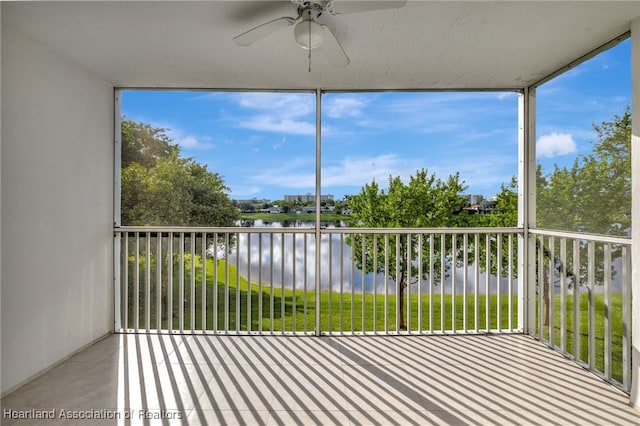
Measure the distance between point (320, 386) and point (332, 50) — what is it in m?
2.14

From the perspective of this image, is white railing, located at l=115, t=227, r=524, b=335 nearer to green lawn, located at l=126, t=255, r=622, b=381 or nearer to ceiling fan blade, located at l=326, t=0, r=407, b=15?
green lawn, located at l=126, t=255, r=622, b=381

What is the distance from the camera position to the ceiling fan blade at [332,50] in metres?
1.84

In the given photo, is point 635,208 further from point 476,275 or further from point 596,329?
point 476,275

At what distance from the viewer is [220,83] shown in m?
3.03

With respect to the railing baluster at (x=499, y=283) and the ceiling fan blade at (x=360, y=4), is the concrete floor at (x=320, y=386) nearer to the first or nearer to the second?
the railing baluster at (x=499, y=283)

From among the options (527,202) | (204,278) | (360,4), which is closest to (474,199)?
(527,202)

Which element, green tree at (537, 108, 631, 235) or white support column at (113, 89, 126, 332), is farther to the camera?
white support column at (113, 89, 126, 332)

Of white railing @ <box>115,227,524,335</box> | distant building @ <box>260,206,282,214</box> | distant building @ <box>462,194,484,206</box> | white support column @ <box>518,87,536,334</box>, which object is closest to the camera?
white support column @ <box>518,87,536,334</box>

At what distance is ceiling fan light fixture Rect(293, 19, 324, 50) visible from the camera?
5.69 ft

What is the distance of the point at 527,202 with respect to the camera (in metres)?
3.13

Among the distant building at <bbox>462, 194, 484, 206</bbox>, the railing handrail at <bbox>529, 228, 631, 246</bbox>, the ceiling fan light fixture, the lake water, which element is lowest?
the lake water

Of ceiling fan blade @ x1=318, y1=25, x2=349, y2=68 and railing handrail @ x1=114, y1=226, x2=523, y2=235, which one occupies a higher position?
ceiling fan blade @ x1=318, y1=25, x2=349, y2=68

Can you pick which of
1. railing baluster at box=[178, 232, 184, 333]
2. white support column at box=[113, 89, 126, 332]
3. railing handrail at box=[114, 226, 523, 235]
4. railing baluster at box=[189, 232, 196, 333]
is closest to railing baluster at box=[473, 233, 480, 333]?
railing handrail at box=[114, 226, 523, 235]

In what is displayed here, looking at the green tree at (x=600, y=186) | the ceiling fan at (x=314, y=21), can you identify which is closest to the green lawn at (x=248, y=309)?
the green tree at (x=600, y=186)
